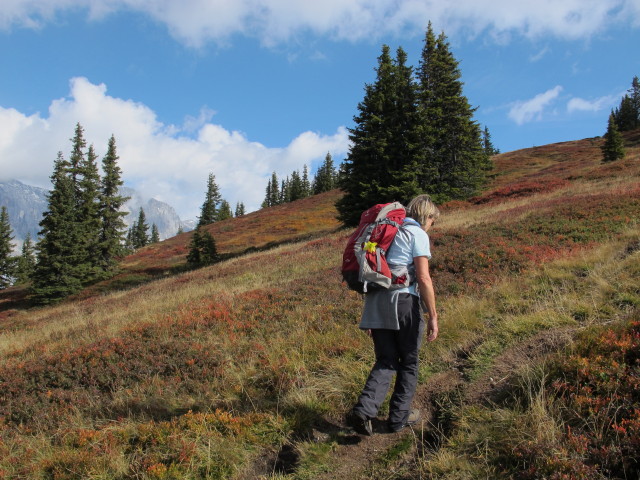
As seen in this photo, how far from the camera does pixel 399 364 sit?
11.7ft

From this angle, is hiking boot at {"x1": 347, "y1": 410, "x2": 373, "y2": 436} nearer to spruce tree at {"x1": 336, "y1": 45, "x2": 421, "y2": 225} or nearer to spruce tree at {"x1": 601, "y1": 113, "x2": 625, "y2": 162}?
spruce tree at {"x1": 336, "y1": 45, "x2": 421, "y2": 225}

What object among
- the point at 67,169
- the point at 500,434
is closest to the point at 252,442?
the point at 500,434

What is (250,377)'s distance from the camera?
5.07 m

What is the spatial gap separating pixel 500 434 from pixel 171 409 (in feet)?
12.6

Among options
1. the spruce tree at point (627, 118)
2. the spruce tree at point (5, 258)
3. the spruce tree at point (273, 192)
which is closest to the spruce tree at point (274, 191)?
the spruce tree at point (273, 192)

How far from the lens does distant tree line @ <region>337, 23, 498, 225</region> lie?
23531 millimetres

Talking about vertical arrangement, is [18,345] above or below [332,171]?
below

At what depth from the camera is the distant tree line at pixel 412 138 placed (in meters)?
23.5

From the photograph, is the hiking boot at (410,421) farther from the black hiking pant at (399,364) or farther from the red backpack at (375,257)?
the red backpack at (375,257)

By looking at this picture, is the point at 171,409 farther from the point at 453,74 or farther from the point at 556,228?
the point at 453,74

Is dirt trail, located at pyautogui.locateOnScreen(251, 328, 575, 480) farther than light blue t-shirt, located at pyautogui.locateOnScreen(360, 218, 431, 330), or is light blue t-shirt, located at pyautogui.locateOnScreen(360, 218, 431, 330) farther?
light blue t-shirt, located at pyautogui.locateOnScreen(360, 218, 431, 330)

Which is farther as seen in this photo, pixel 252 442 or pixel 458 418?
pixel 252 442

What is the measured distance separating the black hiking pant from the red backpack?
23 centimetres

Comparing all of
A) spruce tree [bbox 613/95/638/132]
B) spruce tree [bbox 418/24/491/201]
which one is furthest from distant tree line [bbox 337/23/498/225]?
spruce tree [bbox 613/95/638/132]
